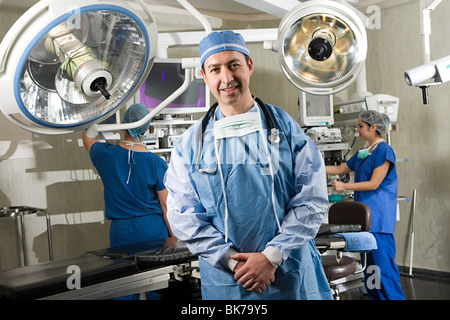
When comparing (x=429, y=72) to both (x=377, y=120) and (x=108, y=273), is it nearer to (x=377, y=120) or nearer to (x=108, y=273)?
(x=108, y=273)

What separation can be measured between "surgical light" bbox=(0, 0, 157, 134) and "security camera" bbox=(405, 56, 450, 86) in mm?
852

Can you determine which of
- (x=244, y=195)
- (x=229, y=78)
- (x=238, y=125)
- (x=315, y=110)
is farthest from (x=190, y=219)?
(x=315, y=110)

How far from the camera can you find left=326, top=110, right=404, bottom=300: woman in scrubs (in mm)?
3117

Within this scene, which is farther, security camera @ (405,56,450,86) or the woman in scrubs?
the woman in scrubs

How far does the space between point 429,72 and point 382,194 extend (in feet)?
5.86

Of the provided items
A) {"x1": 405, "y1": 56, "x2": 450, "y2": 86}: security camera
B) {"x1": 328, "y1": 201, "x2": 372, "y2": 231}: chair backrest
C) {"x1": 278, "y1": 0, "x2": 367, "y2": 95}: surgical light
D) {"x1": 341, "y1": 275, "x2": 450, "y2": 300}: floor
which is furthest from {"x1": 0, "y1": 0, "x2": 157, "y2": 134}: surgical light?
{"x1": 341, "y1": 275, "x2": 450, "y2": 300}: floor

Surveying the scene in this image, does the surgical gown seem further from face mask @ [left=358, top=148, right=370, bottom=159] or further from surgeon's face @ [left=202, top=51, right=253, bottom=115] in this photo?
face mask @ [left=358, top=148, right=370, bottom=159]

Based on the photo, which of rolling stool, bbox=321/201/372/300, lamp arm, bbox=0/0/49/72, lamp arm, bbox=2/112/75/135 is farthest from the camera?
rolling stool, bbox=321/201/372/300

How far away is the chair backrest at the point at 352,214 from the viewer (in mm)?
2781

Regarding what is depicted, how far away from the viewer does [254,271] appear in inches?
52.6

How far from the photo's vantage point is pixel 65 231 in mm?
3512

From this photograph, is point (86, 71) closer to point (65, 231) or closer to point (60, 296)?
point (60, 296)

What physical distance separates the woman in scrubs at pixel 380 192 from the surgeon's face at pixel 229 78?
77.3 inches

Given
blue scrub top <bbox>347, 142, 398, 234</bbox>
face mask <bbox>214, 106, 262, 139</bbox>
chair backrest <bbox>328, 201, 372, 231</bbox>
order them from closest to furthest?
1. face mask <bbox>214, 106, 262, 139</bbox>
2. chair backrest <bbox>328, 201, 372, 231</bbox>
3. blue scrub top <bbox>347, 142, 398, 234</bbox>
